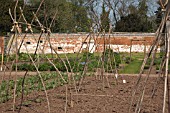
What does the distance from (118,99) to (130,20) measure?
110 feet

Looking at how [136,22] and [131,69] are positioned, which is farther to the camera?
[136,22]

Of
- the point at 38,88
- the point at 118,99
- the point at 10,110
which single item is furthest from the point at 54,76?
the point at 10,110

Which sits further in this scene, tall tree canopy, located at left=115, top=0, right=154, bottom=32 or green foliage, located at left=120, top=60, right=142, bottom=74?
tall tree canopy, located at left=115, top=0, right=154, bottom=32

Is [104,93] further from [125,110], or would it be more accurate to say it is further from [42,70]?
[42,70]

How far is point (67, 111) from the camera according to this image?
22.9 feet

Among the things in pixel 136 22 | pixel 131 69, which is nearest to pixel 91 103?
pixel 131 69

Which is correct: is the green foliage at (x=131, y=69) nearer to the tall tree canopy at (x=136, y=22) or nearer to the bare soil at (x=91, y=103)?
the bare soil at (x=91, y=103)

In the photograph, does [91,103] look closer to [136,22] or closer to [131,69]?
[131,69]

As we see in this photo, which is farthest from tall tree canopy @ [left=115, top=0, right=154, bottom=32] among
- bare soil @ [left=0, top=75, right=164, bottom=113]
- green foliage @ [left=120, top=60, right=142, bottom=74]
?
bare soil @ [left=0, top=75, right=164, bottom=113]

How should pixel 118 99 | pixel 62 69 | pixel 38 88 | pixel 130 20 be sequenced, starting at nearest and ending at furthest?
pixel 118 99
pixel 38 88
pixel 62 69
pixel 130 20

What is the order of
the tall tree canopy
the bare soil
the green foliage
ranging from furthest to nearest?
1. the tall tree canopy
2. the green foliage
3. the bare soil

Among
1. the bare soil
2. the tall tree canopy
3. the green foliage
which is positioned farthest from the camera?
the tall tree canopy

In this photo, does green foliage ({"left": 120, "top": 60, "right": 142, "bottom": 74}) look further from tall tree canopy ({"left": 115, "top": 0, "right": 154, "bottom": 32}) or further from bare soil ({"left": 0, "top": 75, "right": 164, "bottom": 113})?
A: tall tree canopy ({"left": 115, "top": 0, "right": 154, "bottom": 32})

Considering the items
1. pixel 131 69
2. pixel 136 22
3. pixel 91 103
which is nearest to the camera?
pixel 91 103
